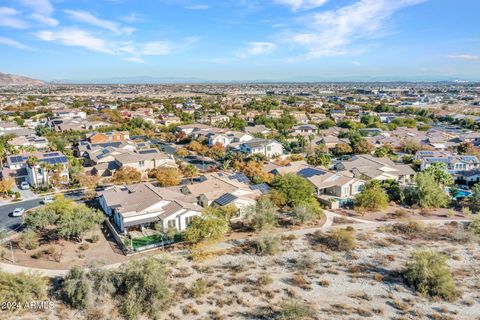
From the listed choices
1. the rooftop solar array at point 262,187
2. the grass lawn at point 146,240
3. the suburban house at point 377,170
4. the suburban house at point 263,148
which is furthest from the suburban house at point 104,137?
the suburban house at point 377,170

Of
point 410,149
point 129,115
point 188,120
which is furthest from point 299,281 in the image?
point 129,115

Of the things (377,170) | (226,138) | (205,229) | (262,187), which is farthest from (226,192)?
(226,138)

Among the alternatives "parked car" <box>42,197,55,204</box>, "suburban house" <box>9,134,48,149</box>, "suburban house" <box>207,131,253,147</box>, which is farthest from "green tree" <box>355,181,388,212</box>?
"suburban house" <box>9,134,48,149</box>

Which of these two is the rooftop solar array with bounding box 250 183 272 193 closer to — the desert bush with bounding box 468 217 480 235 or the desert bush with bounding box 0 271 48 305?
the desert bush with bounding box 468 217 480 235

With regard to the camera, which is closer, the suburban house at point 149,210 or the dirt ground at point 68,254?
the dirt ground at point 68,254

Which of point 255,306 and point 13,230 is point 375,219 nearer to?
point 255,306

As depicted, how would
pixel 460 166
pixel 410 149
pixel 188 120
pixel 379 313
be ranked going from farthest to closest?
pixel 188 120 < pixel 410 149 < pixel 460 166 < pixel 379 313

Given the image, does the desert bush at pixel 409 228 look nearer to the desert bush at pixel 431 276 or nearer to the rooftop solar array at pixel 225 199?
the desert bush at pixel 431 276
